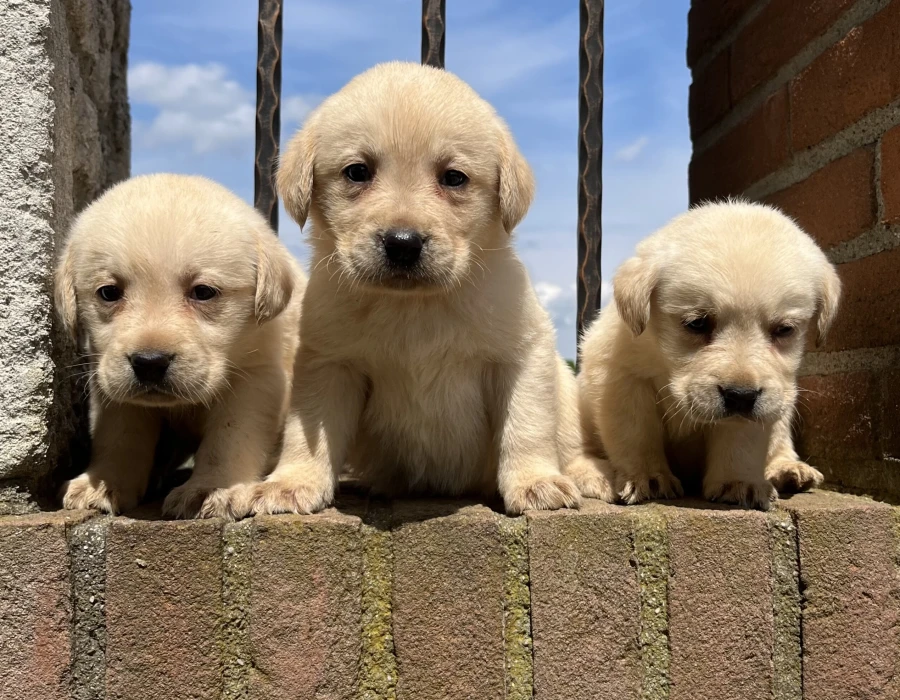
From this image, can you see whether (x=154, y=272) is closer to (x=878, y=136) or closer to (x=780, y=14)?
(x=878, y=136)

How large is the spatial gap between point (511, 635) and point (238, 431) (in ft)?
3.85

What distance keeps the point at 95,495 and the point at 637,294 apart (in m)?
1.97

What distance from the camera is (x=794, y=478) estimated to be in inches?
127

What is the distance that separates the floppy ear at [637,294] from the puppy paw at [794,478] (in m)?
0.79

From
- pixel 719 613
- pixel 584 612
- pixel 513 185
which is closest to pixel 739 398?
pixel 719 613

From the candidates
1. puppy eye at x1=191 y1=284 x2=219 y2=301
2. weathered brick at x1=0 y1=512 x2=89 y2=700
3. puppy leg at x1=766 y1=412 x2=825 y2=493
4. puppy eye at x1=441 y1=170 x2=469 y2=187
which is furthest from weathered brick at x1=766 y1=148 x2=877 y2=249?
weathered brick at x1=0 y1=512 x2=89 y2=700

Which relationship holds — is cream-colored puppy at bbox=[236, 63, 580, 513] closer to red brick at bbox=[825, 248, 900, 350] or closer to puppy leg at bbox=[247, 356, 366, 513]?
puppy leg at bbox=[247, 356, 366, 513]

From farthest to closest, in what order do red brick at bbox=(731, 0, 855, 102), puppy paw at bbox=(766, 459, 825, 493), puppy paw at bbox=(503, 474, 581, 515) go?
red brick at bbox=(731, 0, 855, 102) < puppy paw at bbox=(766, 459, 825, 493) < puppy paw at bbox=(503, 474, 581, 515)

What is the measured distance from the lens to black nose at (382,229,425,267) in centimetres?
262

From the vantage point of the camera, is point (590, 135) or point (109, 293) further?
point (590, 135)

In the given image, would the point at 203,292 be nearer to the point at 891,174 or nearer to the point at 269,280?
the point at 269,280

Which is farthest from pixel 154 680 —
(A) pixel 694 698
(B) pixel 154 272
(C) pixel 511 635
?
(A) pixel 694 698

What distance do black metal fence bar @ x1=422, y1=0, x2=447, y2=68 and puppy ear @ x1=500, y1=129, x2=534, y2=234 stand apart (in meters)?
0.84

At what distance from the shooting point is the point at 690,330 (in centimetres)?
301
